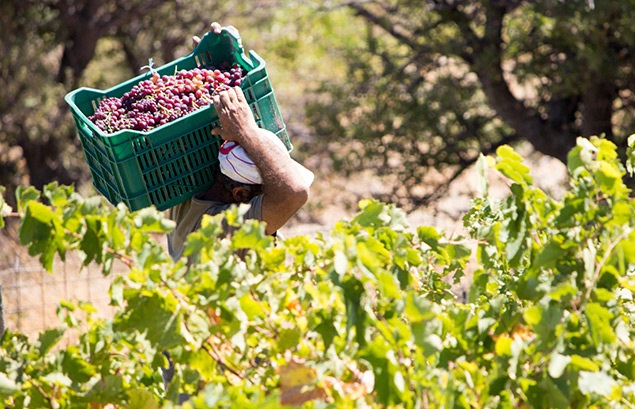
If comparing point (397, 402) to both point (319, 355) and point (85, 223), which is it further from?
point (85, 223)

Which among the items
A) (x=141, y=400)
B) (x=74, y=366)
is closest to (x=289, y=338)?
(x=141, y=400)

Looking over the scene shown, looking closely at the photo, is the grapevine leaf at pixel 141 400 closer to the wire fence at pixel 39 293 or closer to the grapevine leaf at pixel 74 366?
the grapevine leaf at pixel 74 366

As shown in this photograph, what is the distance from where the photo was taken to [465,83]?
940 centimetres

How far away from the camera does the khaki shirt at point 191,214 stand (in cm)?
280

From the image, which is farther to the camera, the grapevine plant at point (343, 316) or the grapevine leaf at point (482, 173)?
the grapevine leaf at point (482, 173)

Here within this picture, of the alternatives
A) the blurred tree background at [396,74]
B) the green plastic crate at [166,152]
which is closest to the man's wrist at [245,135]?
the green plastic crate at [166,152]

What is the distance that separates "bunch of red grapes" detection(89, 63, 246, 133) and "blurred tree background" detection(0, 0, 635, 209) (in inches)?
186

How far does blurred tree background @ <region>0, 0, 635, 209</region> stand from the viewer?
7.82 meters

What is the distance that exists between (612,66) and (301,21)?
4603mm

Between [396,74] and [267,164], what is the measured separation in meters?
6.58

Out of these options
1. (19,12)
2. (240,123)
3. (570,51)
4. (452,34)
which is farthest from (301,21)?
(240,123)

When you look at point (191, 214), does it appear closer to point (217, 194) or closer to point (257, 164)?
point (217, 194)

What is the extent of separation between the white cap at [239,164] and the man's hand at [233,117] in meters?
0.03

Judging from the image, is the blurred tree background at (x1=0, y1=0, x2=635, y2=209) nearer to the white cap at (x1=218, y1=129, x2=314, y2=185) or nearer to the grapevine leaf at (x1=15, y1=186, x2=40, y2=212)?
the white cap at (x1=218, y1=129, x2=314, y2=185)
